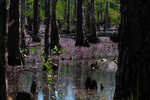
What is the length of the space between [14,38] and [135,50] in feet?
35.8

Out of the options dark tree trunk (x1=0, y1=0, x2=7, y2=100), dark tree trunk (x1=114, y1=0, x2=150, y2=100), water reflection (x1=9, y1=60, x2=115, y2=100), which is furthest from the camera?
water reflection (x1=9, y1=60, x2=115, y2=100)

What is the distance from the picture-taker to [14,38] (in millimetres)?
14430

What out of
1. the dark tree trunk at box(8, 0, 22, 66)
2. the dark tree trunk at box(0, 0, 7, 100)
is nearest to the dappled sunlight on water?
the dark tree trunk at box(8, 0, 22, 66)

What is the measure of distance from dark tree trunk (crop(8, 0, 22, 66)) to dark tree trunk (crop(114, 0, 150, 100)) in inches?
417

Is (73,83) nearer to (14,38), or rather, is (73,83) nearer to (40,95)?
(40,95)

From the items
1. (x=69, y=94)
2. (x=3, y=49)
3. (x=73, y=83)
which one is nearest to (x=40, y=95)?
(x=69, y=94)

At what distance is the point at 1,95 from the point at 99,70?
9127 millimetres

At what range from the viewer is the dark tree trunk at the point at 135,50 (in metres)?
3.93

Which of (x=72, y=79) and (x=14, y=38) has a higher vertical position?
(x=14, y=38)

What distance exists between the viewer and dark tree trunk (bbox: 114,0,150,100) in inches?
155

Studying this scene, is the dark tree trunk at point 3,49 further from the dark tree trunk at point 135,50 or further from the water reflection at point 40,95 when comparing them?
the water reflection at point 40,95

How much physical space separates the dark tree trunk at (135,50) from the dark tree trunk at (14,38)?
10.6 m

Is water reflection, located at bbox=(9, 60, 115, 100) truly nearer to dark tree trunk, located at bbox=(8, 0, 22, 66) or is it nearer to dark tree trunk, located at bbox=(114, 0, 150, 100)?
dark tree trunk, located at bbox=(8, 0, 22, 66)

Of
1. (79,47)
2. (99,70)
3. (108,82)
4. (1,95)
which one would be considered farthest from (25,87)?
(79,47)
